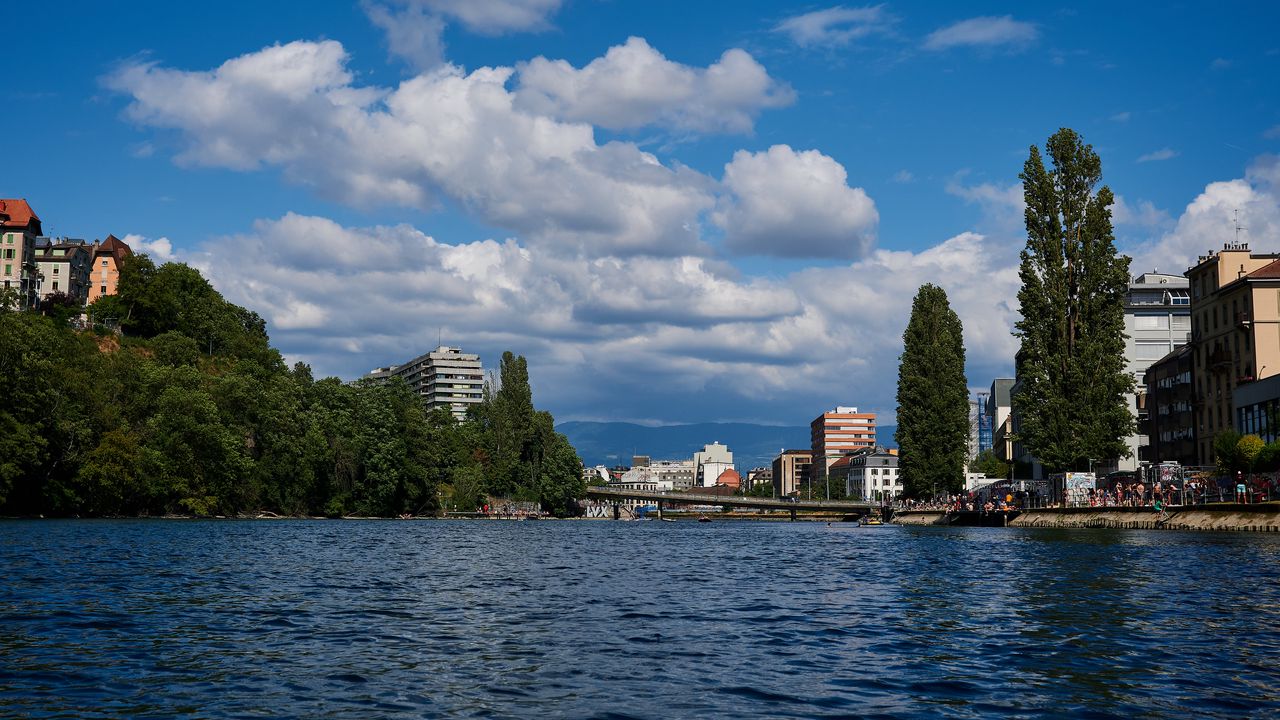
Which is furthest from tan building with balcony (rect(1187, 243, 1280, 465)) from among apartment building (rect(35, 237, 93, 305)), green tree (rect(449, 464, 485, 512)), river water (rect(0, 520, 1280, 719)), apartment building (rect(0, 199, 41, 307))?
apartment building (rect(35, 237, 93, 305))

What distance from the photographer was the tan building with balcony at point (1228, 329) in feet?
288

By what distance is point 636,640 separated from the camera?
20969mm

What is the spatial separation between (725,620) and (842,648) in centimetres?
488


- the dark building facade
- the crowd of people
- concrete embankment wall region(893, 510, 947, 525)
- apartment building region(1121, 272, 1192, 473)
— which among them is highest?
apartment building region(1121, 272, 1192, 473)

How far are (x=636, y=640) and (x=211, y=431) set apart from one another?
93261mm

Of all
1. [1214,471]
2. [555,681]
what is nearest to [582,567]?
[555,681]

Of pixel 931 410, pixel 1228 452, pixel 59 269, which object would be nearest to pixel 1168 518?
pixel 1228 452

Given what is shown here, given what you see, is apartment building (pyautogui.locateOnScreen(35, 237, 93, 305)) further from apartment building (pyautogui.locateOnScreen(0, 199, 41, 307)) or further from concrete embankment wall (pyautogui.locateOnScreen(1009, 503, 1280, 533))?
concrete embankment wall (pyautogui.locateOnScreen(1009, 503, 1280, 533))

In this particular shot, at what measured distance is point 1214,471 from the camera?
81.6 meters

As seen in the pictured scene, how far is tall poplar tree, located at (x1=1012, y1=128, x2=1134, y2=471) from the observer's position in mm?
82938

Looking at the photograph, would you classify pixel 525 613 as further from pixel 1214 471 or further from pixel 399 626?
pixel 1214 471

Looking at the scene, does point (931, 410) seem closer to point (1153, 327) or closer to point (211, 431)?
point (1153, 327)

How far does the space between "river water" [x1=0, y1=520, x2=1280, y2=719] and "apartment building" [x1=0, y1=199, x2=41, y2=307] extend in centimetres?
14928

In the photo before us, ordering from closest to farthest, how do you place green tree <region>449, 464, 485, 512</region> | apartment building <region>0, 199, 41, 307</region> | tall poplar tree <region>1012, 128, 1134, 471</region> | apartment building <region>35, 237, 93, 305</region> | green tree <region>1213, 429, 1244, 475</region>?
green tree <region>1213, 429, 1244, 475</region>
tall poplar tree <region>1012, 128, 1134, 471</region>
green tree <region>449, 464, 485, 512</region>
apartment building <region>0, 199, 41, 307</region>
apartment building <region>35, 237, 93, 305</region>
